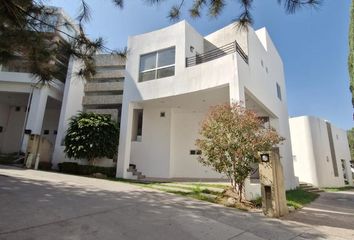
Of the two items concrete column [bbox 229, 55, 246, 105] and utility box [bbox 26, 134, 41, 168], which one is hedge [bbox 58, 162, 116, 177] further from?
concrete column [bbox 229, 55, 246, 105]

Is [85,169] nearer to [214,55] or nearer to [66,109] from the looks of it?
[66,109]

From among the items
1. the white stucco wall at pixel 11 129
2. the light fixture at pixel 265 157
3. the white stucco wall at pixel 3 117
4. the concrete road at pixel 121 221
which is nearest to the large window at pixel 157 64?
the light fixture at pixel 265 157

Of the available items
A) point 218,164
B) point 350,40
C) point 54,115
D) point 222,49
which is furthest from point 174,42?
point 54,115

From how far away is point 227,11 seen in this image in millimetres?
4523

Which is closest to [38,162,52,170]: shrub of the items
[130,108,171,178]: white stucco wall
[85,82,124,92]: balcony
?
[130,108,171,178]: white stucco wall

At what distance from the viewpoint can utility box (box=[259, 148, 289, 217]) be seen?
5.61 meters

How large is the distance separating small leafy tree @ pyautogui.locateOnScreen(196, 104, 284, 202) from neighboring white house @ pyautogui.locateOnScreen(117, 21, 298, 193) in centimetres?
238

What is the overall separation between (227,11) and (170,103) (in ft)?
27.6

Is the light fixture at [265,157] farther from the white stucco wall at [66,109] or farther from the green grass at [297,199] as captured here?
the white stucco wall at [66,109]

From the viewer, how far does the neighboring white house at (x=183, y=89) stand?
34.4 feet

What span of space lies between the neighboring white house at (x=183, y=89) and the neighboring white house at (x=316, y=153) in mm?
4955

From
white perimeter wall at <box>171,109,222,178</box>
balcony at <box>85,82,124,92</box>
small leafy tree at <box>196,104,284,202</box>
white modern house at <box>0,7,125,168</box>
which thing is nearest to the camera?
small leafy tree at <box>196,104,284,202</box>

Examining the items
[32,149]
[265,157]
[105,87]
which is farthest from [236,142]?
[105,87]

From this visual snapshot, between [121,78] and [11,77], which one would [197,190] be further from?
[11,77]
